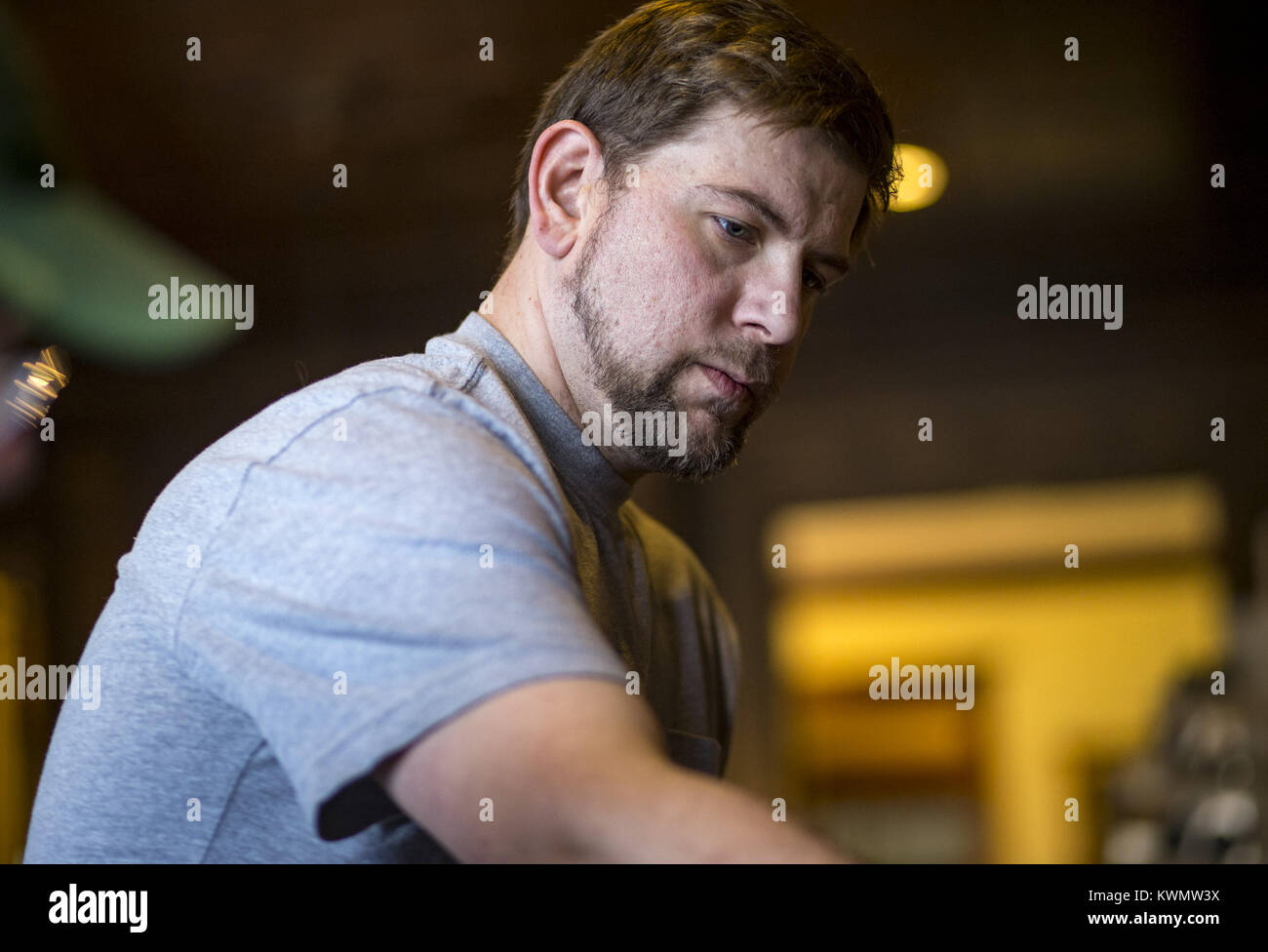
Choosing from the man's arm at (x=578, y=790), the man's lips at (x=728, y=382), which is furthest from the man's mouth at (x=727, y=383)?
the man's arm at (x=578, y=790)

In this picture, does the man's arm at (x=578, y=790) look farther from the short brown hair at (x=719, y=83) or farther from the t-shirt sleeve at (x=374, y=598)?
the short brown hair at (x=719, y=83)

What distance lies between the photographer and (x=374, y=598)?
24.0 inches

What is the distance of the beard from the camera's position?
1.00 meters

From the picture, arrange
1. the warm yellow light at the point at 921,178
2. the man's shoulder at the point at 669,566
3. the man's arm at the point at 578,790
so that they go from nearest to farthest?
the man's arm at the point at 578,790 → the man's shoulder at the point at 669,566 → the warm yellow light at the point at 921,178

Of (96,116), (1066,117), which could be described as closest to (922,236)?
(1066,117)

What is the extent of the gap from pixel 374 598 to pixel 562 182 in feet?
1.90

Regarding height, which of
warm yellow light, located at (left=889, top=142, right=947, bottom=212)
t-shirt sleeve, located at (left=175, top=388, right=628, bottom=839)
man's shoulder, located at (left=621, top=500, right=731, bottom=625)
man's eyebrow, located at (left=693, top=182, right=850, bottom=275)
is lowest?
t-shirt sleeve, located at (left=175, top=388, right=628, bottom=839)

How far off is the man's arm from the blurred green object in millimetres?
1987

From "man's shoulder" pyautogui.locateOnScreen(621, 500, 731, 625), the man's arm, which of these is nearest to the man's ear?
"man's shoulder" pyautogui.locateOnScreen(621, 500, 731, 625)

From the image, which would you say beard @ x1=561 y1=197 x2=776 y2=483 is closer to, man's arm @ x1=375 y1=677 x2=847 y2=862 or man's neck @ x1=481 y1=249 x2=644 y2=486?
man's neck @ x1=481 y1=249 x2=644 y2=486

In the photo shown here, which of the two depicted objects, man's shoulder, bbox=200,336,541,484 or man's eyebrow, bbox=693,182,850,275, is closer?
man's shoulder, bbox=200,336,541,484

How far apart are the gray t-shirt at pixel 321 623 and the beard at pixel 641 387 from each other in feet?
0.42

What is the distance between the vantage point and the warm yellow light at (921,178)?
3043 millimetres
